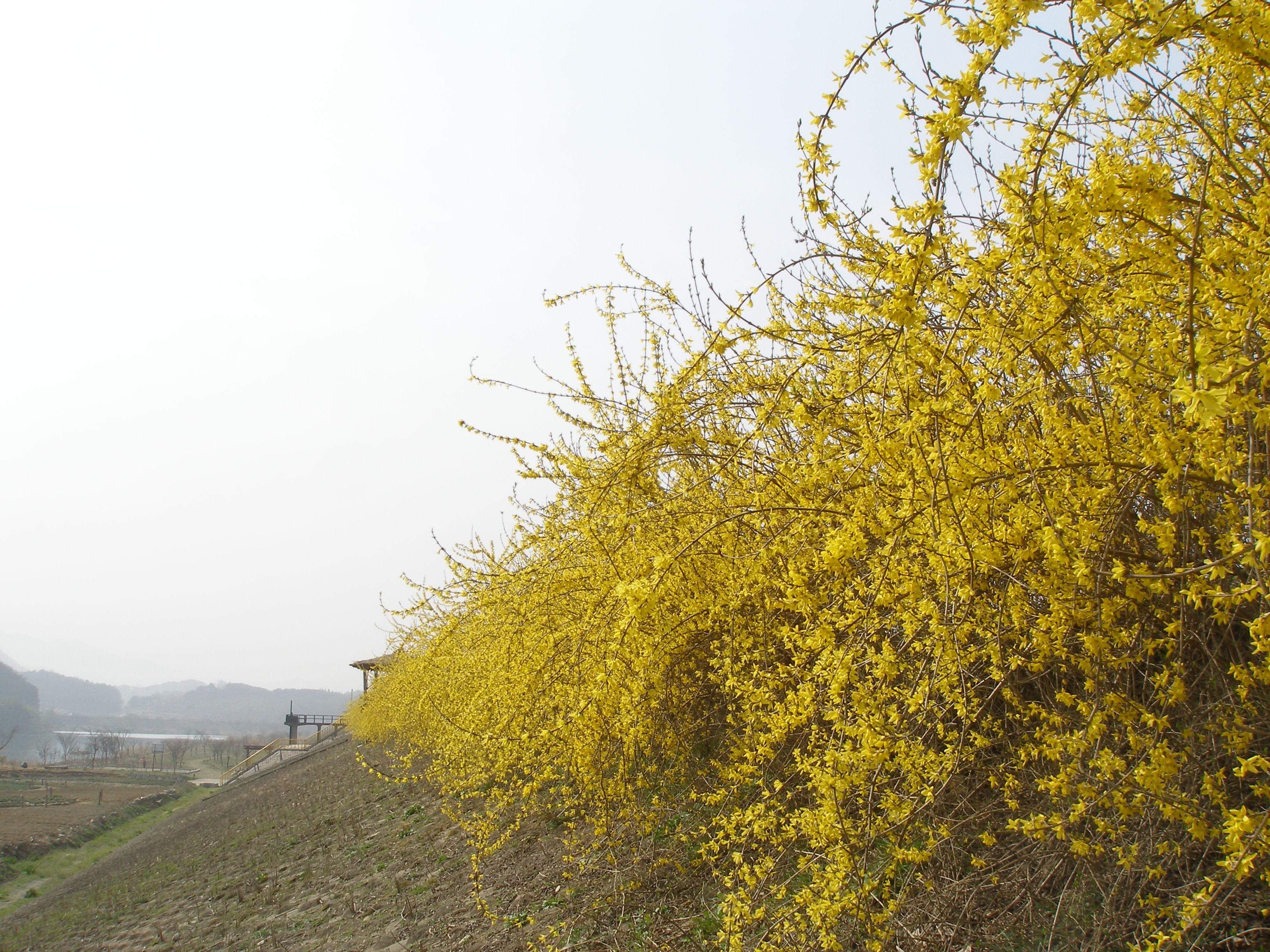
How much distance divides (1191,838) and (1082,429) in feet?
4.72

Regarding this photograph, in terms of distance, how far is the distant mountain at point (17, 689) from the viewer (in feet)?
382

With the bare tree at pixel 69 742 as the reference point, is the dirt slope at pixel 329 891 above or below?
above

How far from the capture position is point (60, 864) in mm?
19922

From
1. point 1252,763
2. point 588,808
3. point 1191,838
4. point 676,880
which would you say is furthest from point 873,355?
point 588,808

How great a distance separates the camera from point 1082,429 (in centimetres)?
210

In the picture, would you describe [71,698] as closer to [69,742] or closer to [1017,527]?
[69,742]

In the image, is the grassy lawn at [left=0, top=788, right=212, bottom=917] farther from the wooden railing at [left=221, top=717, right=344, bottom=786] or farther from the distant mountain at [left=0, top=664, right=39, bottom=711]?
the distant mountain at [left=0, top=664, right=39, bottom=711]

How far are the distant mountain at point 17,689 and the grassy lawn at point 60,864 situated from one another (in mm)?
117882

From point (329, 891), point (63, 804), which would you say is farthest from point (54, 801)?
point (329, 891)

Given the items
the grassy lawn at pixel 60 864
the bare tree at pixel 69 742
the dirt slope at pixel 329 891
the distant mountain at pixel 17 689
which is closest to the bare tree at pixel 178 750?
the bare tree at pixel 69 742

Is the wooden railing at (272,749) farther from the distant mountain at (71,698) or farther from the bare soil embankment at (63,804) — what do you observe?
the distant mountain at (71,698)

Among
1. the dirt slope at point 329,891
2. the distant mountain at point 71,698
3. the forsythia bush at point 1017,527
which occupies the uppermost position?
the forsythia bush at point 1017,527

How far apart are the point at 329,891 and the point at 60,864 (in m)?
18.0

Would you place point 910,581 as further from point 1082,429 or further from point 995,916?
point 995,916
